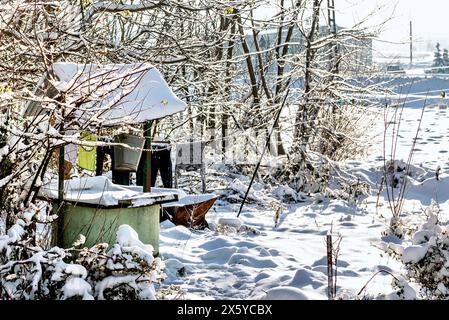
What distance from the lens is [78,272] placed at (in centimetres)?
351

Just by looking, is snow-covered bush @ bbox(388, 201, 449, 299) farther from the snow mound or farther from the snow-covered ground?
the snow mound

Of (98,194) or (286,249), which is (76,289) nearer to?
(98,194)

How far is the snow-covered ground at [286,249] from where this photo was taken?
5.30 meters

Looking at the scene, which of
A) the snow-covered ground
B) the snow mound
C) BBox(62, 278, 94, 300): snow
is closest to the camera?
BBox(62, 278, 94, 300): snow

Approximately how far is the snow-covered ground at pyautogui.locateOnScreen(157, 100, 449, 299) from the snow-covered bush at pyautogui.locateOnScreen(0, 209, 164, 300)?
4.34 ft

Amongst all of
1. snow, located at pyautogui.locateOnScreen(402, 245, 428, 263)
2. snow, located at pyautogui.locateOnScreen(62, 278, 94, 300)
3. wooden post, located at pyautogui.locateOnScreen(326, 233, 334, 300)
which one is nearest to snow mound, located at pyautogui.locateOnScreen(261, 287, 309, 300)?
wooden post, located at pyautogui.locateOnScreen(326, 233, 334, 300)

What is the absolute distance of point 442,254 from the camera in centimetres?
438

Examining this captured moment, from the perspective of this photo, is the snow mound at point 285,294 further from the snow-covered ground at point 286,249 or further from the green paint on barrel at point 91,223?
the green paint on barrel at point 91,223

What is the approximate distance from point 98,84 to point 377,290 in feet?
8.27

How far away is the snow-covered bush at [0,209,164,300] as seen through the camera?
3.49 meters

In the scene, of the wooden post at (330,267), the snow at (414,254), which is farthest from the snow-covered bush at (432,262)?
the wooden post at (330,267)

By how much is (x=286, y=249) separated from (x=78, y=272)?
11.7 feet

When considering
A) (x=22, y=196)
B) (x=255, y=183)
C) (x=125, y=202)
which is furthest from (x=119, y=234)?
(x=255, y=183)
